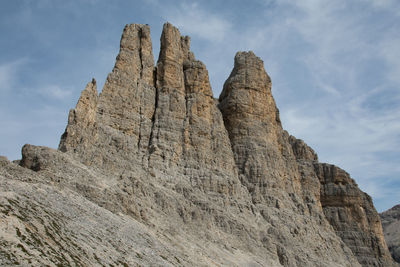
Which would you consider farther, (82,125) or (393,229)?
(393,229)

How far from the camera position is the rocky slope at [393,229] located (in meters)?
109

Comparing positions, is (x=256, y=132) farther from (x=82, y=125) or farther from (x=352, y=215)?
(x=82, y=125)

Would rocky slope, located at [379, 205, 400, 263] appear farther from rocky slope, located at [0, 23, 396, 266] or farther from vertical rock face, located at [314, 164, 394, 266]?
rocky slope, located at [0, 23, 396, 266]

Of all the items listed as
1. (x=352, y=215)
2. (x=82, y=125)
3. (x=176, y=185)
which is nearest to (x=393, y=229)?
(x=352, y=215)

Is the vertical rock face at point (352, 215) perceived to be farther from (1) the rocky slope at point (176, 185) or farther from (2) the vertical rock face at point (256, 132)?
(2) the vertical rock face at point (256, 132)

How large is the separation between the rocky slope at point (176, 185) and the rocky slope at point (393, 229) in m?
36.9

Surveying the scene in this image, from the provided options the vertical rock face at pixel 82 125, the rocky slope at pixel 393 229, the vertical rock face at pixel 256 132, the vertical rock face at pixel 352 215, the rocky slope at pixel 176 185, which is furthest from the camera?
the rocky slope at pixel 393 229

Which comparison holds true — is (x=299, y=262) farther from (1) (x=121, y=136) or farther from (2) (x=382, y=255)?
(2) (x=382, y=255)

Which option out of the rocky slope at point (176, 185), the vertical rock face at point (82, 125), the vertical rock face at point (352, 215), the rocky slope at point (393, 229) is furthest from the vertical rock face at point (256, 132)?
the rocky slope at point (393, 229)

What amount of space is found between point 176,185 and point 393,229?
3722 inches

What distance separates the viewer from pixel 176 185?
4941 cm

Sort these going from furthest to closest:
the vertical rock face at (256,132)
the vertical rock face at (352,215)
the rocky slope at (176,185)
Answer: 1. the vertical rock face at (352,215)
2. the vertical rock face at (256,132)
3. the rocky slope at (176,185)

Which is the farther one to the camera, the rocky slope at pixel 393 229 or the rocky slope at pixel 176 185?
the rocky slope at pixel 393 229

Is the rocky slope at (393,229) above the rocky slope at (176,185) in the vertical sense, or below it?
above
